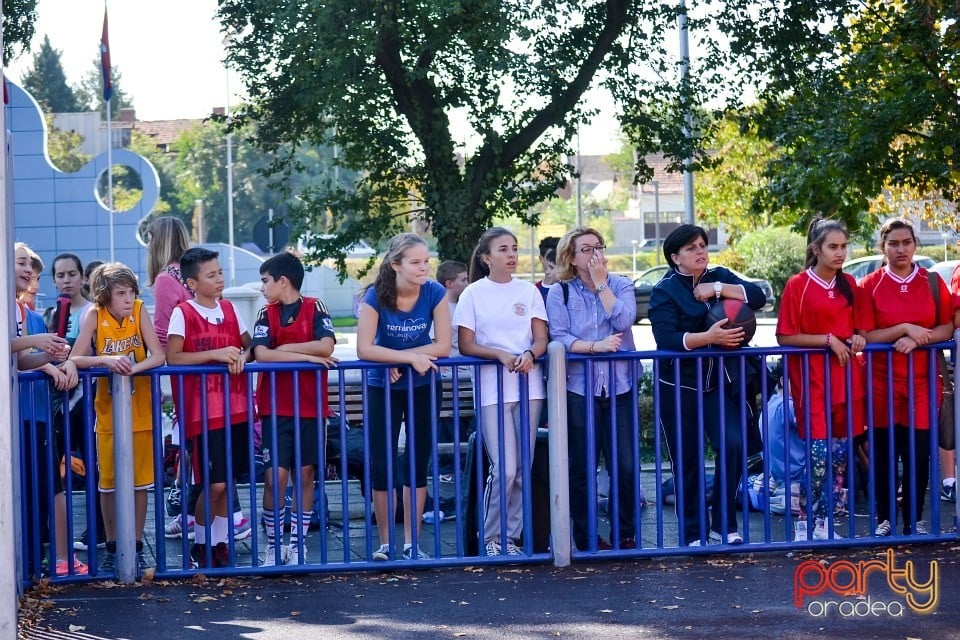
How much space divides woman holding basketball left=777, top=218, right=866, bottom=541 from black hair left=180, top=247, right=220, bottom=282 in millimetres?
3072

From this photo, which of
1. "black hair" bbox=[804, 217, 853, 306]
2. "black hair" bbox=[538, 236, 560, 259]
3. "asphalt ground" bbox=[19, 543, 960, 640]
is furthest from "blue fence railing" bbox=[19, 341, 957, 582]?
"black hair" bbox=[538, 236, 560, 259]

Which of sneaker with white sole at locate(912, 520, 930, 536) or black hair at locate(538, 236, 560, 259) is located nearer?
sneaker with white sole at locate(912, 520, 930, 536)

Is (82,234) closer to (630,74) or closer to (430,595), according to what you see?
(630,74)

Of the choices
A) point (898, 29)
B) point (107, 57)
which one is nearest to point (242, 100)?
point (898, 29)

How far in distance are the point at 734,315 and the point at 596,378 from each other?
0.78m

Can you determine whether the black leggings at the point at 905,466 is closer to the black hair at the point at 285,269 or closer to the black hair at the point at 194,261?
the black hair at the point at 285,269

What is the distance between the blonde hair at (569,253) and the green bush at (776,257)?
31.1 metres

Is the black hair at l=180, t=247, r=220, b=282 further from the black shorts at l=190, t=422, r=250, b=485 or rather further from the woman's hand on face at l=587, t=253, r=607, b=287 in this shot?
the woman's hand on face at l=587, t=253, r=607, b=287

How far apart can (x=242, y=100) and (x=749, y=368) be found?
9.06 metres

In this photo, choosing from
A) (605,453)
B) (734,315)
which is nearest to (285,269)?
(605,453)

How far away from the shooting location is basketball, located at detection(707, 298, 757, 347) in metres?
7.00

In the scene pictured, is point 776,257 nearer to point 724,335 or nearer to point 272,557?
point 724,335

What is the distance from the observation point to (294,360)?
22.6ft

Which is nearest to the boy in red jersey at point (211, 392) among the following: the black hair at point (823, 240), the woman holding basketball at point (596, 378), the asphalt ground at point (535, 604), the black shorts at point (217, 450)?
the black shorts at point (217, 450)
